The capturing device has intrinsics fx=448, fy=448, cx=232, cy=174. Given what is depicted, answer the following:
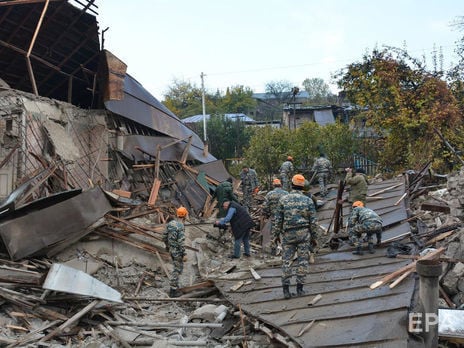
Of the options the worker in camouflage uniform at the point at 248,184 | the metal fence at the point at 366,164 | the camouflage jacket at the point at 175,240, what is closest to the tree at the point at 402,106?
the metal fence at the point at 366,164

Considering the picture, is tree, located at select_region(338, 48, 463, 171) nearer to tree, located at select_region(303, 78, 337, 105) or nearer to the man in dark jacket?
the man in dark jacket

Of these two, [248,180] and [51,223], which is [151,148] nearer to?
Result: [248,180]

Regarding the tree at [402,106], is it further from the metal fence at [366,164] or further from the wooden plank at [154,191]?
the wooden plank at [154,191]

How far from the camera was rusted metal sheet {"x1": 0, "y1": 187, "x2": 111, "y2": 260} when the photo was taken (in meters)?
7.83

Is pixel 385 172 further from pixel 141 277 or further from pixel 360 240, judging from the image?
pixel 141 277

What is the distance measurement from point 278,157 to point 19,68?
35.6 feet

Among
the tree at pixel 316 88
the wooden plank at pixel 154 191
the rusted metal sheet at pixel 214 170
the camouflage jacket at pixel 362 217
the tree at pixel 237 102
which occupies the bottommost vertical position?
the camouflage jacket at pixel 362 217

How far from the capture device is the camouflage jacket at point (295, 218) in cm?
651

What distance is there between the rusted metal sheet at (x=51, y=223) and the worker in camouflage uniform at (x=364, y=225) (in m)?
5.01

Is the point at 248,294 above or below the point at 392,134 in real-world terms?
below

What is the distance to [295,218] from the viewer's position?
21.4 feet

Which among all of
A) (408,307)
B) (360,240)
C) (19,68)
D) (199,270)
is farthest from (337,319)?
(19,68)

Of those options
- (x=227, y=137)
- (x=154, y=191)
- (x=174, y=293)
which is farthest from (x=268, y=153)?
(x=227, y=137)

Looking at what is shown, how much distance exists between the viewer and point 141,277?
354 inches
